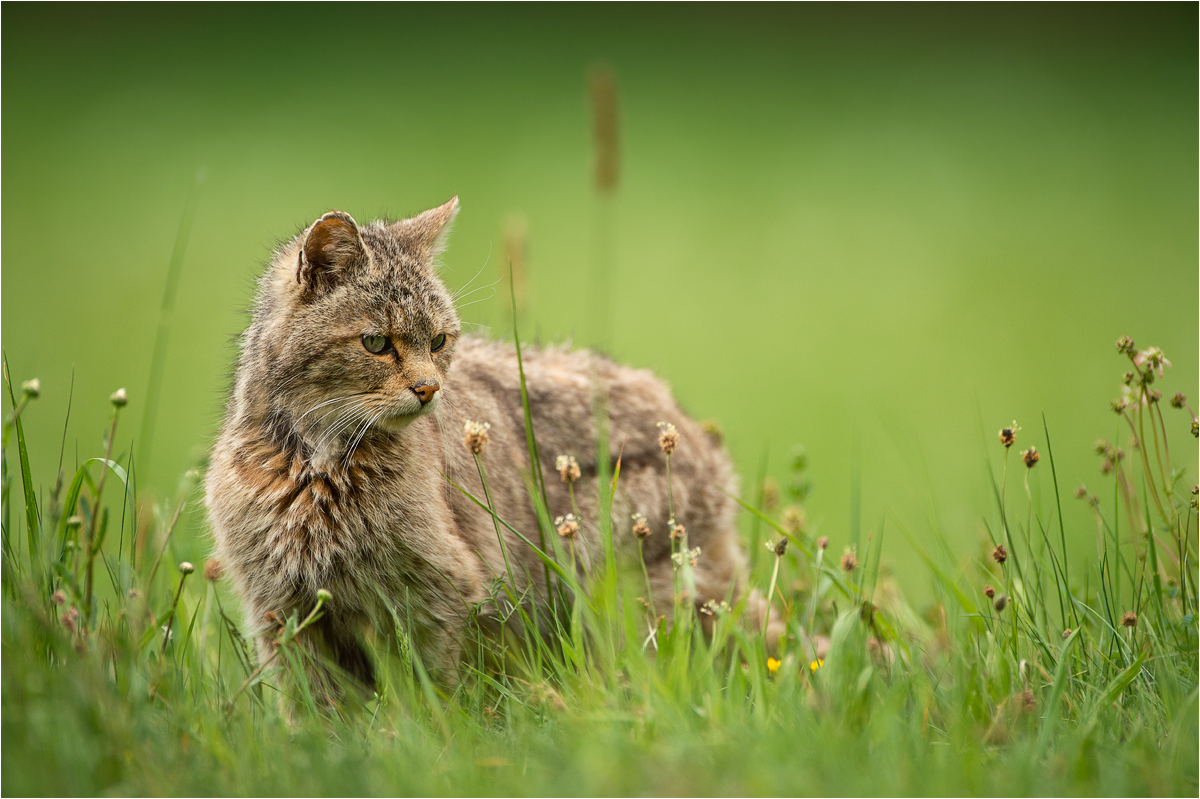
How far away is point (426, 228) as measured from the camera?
9.18ft

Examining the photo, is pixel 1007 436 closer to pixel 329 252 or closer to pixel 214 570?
pixel 329 252

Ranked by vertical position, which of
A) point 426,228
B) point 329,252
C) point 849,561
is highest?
point 426,228

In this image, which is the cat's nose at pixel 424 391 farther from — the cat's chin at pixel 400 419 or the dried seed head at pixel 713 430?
the dried seed head at pixel 713 430

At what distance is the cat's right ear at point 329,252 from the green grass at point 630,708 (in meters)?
0.76

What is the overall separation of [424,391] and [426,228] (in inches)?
26.1

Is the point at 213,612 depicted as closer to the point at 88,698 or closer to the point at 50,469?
the point at 88,698

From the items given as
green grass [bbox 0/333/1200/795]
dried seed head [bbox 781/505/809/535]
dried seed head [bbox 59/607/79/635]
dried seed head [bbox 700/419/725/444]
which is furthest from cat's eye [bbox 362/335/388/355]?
dried seed head [bbox 781/505/809/535]

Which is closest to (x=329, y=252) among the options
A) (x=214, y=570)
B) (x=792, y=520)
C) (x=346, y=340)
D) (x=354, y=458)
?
(x=346, y=340)

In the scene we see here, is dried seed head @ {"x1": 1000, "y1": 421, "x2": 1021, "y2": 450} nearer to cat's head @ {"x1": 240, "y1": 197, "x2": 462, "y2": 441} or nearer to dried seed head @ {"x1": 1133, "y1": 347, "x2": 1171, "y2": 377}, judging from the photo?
dried seed head @ {"x1": 1133, "y1": 347, "x2": 1171, "y2": 377}

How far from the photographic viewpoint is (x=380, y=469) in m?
2.62

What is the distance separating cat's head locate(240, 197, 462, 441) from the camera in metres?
2.45

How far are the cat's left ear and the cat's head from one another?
12cm

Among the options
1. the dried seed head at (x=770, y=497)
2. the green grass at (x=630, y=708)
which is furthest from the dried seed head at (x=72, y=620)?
the dried seed head at (x=770, y=497)

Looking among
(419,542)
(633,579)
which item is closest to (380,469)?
(419,542)
